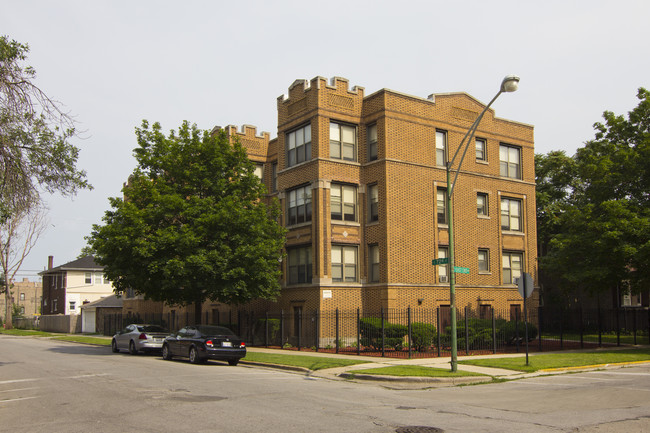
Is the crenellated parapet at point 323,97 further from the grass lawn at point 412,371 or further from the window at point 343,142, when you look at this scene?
the grass lawn at point 412,371

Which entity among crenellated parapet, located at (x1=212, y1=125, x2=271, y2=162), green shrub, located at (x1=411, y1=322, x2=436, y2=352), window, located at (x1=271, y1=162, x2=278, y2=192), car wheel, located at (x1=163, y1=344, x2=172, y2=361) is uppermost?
crenellated parapet, located at (x1=212, y1=125, x2=271, y2=162)

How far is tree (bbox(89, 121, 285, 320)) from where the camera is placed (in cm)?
2608

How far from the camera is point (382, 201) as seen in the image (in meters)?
29.8

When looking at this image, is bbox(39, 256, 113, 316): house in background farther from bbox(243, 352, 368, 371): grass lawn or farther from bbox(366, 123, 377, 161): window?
bbox(243, 352, 368, 371): grass lawn

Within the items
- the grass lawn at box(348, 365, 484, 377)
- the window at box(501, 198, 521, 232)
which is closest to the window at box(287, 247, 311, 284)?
the window at box(501, 198, 521, 232)

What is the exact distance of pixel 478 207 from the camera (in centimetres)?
3331

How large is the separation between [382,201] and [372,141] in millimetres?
3313

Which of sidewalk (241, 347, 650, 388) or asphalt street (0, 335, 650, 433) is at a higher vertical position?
asphalt street (0, 335, 650, 433)

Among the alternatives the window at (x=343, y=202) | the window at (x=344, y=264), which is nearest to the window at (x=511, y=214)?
the window at (x=343, y=202)

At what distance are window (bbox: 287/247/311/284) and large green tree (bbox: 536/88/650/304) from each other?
39.0ft

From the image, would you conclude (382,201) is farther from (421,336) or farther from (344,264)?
(421,336)

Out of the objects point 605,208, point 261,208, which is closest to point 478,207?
point 605,208

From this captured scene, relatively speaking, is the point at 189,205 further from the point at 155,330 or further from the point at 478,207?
the point at 478,207

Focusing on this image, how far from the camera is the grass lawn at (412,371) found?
17.0m
